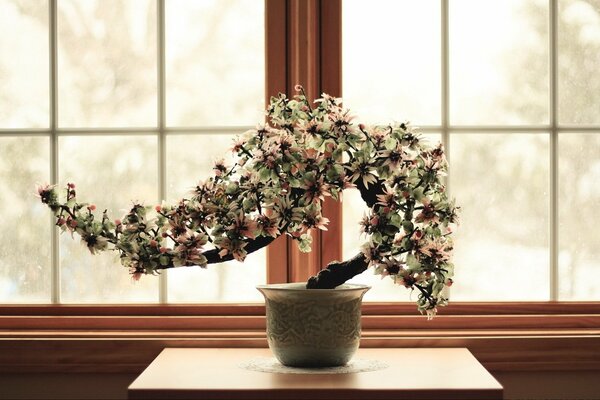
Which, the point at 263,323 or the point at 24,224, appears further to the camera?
the point at 24,224

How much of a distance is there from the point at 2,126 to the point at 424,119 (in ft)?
3.97

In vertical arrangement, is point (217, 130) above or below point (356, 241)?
above

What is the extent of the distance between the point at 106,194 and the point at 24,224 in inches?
9.9

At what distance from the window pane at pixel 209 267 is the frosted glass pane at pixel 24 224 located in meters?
0.37

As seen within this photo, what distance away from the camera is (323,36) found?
9.07 ft

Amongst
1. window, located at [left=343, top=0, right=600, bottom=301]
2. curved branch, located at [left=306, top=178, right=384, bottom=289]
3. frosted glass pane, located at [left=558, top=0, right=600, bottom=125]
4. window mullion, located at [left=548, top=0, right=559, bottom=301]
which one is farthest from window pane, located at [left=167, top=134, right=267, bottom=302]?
frosted glass pane, located at [left=558, top=0, right=600, bottom=125]

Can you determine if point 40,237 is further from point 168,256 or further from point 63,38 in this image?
point 168,256

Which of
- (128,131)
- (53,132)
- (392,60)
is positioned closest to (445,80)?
(392,60)

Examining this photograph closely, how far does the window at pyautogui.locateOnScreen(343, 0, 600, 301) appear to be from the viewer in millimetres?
2795

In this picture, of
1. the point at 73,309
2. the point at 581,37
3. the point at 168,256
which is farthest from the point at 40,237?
the point at 581,37

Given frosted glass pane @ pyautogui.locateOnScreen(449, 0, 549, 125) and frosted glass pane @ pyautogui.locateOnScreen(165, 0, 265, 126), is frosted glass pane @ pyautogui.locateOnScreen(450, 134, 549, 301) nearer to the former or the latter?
frosted glass pane @ pyautogui.locateOnScreen(449, 0, 549, 125)

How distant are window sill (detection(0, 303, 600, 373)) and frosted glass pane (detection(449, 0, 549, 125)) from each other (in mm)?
552

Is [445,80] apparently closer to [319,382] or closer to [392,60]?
[392,60]

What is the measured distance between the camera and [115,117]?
2834 mm
